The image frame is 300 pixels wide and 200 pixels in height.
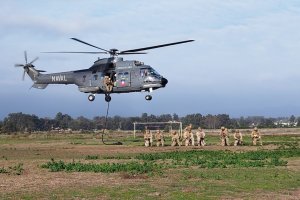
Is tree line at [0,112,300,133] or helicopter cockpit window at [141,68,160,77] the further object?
tree line at [0,112,300,133]

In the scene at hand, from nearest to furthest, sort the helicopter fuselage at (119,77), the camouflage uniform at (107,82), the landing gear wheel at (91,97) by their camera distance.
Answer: the helicopter fuselage at (119,77) < the camouflage uniform at (107,82) < the landing gear wheel at (91,97)

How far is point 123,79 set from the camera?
146ft

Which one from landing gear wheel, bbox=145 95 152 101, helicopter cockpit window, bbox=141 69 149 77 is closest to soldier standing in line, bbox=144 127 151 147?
landing gear wheel, bbox=145 95 152 101

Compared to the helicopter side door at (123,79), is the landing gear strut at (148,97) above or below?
below

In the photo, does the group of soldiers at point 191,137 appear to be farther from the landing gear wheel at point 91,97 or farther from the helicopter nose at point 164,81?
the landing gear wheel at point 91,97

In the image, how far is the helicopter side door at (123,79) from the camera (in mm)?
44375

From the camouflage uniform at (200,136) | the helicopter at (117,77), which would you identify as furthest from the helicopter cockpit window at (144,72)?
the camouflage uniform at (200,136)

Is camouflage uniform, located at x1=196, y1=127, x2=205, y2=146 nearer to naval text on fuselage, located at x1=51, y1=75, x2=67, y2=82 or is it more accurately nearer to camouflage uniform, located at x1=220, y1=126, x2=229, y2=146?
camouflage uniform, located at x1=220, y1=126, x2=229, y2=146

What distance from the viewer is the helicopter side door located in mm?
44375

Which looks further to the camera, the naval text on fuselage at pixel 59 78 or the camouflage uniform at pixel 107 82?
the naval text on fuselage at pixel 59 78

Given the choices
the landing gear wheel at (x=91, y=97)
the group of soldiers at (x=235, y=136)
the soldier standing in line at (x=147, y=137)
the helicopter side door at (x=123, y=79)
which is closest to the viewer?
the soldier standing in line at (x=147, y=137)

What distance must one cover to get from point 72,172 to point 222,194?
799 centimetres

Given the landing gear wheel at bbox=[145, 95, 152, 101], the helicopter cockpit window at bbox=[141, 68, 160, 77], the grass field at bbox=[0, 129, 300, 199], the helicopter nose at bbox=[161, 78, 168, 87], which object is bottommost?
the grass field at bbox=[0, 129, 300, 199]

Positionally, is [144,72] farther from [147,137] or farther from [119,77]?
[147,137]
